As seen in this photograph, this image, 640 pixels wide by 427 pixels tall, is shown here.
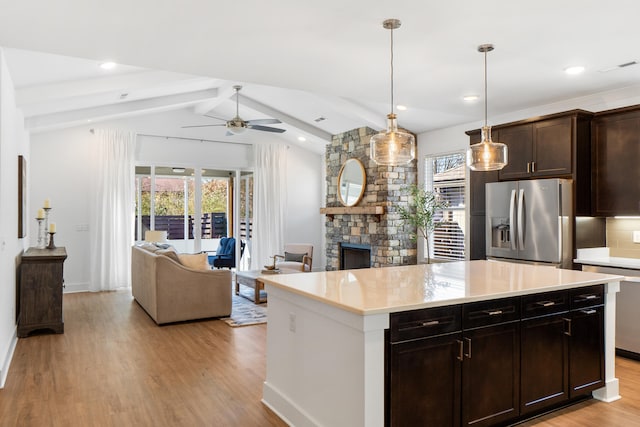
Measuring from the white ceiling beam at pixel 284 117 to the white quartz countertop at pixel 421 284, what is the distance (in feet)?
17.4

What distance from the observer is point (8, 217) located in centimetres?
428

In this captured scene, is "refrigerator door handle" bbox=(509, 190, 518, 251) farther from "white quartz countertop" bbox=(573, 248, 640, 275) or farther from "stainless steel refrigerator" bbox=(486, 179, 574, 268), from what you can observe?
"white quartz countertop" bbox=(573, 248, 640, 275)

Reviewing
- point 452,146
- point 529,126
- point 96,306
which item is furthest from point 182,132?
point 529,126

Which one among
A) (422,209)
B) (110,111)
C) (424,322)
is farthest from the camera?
(110,111)

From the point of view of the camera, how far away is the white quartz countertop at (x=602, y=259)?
4344 millimetres

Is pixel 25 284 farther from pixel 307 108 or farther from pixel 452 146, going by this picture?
pixel 452 146

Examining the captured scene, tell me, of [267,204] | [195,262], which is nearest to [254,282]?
[195,262]

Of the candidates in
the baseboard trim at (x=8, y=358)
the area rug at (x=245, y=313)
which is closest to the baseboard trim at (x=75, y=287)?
the area rug at (x=245, y=313)

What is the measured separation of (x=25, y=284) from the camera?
4953 millimetres

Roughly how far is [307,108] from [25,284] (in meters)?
4.91

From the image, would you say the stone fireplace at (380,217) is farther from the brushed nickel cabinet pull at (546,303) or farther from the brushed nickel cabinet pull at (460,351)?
the brushed nickel cabinet pull at (460,351)

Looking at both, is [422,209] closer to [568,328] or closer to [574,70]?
[574,70]

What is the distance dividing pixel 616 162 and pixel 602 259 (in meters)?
1.03

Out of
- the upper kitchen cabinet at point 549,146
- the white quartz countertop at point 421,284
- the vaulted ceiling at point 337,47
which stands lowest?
the white quartz countertop at point 421,284
